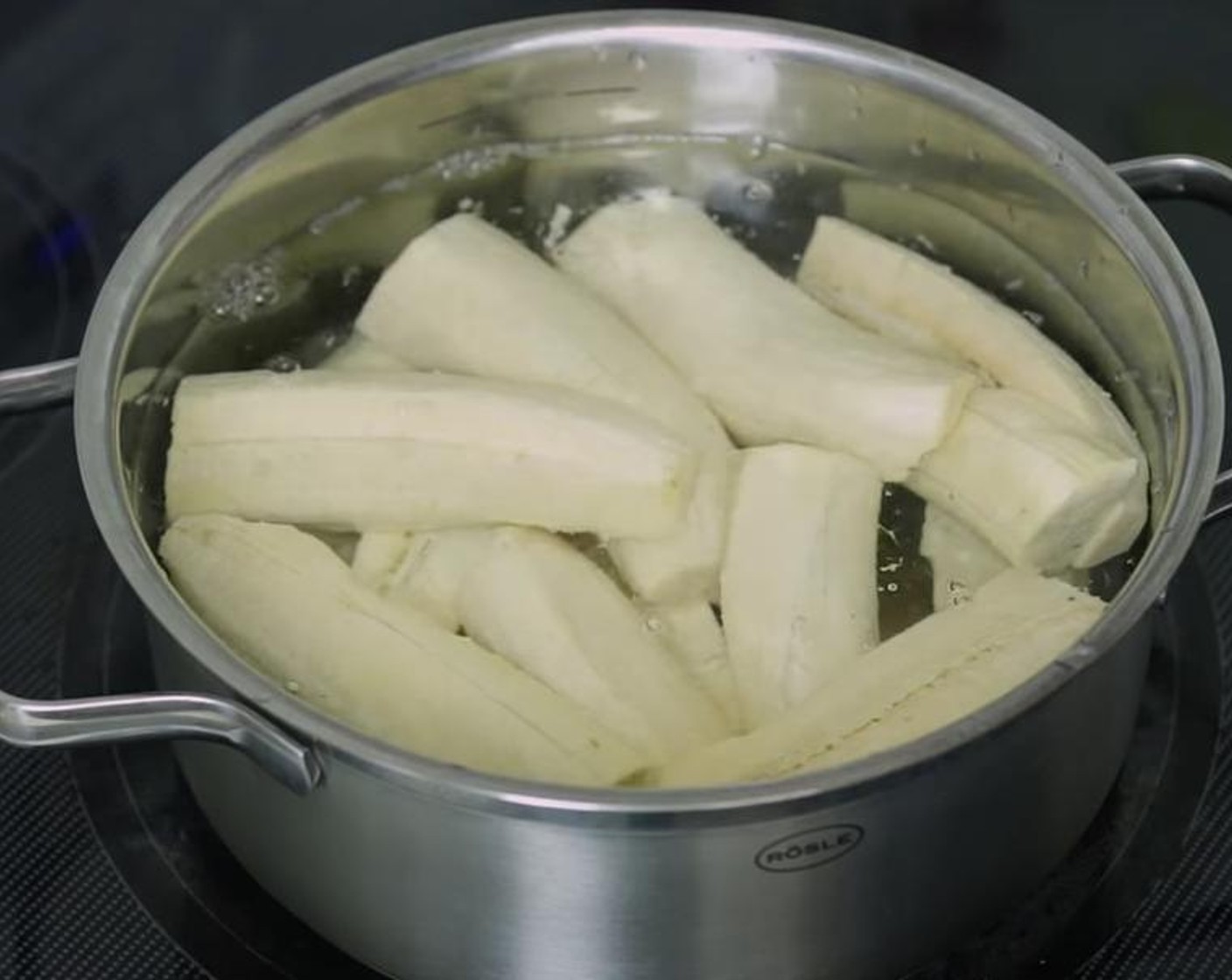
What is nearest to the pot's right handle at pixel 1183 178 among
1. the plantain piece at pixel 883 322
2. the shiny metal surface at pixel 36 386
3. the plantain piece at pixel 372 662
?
the plantain piece at pixel 883 322

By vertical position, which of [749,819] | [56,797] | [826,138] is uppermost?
[826,138]

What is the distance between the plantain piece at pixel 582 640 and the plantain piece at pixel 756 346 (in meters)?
0.11

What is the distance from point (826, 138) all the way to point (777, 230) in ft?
0.19

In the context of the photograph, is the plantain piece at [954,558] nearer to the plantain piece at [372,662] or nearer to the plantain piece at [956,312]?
the plantain piece at [956,312]

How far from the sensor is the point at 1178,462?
0.66 meters

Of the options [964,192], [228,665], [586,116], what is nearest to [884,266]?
[964,192]

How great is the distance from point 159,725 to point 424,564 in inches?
6.8

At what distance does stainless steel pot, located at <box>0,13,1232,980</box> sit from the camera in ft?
1.93

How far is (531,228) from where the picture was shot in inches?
36.7

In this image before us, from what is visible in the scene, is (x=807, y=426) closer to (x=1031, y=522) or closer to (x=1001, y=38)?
(x=1031, y=522)

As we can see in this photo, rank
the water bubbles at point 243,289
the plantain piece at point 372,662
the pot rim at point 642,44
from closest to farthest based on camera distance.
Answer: the pot rim at point 642,44 → the plantain piece at point 372,662 → the water bubbles at point 243,289

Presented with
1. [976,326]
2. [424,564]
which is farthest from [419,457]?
[976,326]

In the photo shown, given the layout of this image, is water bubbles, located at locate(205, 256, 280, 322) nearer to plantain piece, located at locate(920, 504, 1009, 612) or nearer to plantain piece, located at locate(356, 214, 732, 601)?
plantain piece, located at locate(356, 214, 732, 601)

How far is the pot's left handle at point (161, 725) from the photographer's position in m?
0.59
